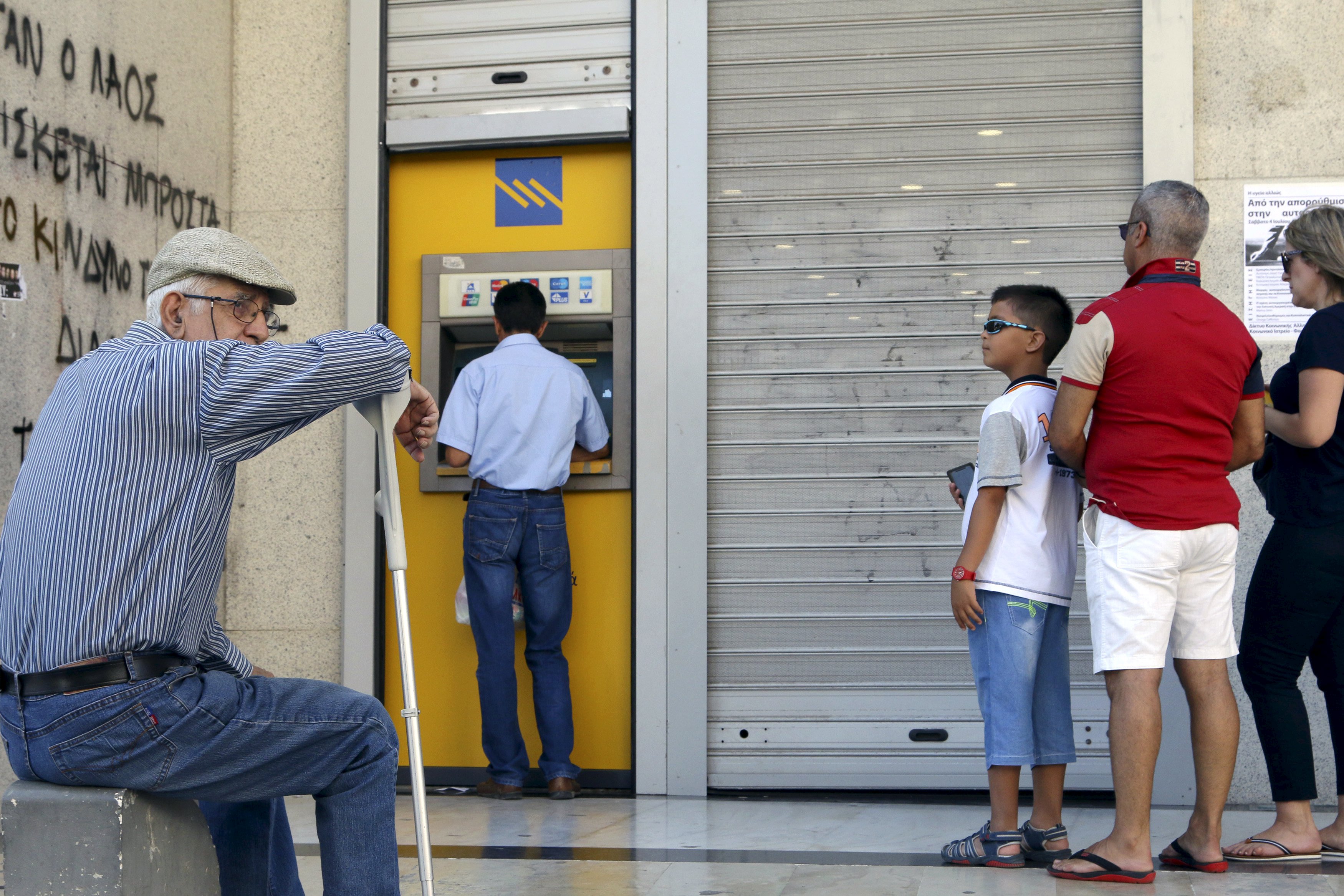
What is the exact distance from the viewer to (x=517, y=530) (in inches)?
185

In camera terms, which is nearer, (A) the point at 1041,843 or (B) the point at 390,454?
(B) the point at 390,454

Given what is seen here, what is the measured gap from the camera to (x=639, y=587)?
4.86 meters

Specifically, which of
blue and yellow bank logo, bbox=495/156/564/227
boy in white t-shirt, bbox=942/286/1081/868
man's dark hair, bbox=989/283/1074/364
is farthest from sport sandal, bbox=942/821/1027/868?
blue and yellow bank logo, bbox=495/156/564/227

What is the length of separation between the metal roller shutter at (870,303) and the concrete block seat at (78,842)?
2.93 metres

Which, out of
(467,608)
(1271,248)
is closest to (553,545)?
(467,608)

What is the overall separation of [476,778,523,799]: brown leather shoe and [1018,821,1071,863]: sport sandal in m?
2.02

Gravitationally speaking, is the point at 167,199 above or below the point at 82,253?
above

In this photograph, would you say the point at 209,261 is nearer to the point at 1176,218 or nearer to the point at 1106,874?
the point at 1176,218

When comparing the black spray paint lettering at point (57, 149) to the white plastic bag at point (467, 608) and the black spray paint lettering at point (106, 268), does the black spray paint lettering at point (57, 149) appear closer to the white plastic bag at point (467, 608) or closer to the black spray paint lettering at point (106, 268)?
the black spray paint lettering at point (106, 268)

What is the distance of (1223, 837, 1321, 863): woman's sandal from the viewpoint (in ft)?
11.5

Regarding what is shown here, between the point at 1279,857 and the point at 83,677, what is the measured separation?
123 inches

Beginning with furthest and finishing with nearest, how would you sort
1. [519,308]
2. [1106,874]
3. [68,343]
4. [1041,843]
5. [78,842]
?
[519,308] < [68,343] < [1041,843] < [1106,874] < [78,842]

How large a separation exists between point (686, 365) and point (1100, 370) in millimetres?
1930

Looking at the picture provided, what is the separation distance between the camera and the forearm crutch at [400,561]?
7.78 feet
